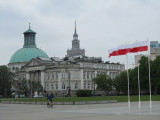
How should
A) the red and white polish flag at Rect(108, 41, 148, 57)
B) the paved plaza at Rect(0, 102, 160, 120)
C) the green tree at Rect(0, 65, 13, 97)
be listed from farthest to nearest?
the green tree at Rect(0, 65, 13, 97) → the red and white polish flag at Rect(108, 41, 148, 57) → the paved plaza at Rect(0, 102, 160, 120)

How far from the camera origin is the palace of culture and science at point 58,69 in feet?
494

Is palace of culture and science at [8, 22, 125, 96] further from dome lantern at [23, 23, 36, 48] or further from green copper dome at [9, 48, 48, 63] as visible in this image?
dome lantern at [23, 23, 36, 48]

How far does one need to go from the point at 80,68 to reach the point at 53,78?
1411 cm

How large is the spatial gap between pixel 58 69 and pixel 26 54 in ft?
87.8

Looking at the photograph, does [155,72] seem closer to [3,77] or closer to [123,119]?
[3,77]

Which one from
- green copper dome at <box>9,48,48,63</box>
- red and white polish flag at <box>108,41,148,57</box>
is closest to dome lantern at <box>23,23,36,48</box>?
green copper dome at <box>9,48,48,63</box>

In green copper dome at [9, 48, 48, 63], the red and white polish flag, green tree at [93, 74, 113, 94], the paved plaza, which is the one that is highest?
green copper dome at [9, 48, 48, 63]

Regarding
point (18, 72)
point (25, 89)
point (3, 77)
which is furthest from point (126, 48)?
point (18, 72)

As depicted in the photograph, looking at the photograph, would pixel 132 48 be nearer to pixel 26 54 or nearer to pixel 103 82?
pixel 103 82

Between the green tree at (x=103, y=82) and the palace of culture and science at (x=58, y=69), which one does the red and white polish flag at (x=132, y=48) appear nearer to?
the green tree at (x=103, y=82)

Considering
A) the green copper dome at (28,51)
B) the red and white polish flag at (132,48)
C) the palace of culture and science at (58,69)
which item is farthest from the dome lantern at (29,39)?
the red and white polish flag at (132,48)

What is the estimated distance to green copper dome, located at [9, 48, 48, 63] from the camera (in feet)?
561

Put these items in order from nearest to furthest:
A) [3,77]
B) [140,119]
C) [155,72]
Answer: [140,119] < [155,72] < [3,77]

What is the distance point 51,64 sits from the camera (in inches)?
6220
